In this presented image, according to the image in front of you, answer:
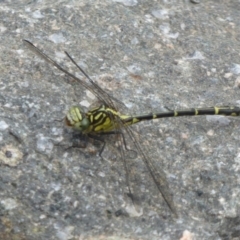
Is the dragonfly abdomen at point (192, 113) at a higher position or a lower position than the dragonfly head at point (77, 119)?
lower

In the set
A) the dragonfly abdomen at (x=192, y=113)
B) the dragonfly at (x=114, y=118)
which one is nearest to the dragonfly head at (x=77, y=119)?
the dragonfly at (x=114, y=118)

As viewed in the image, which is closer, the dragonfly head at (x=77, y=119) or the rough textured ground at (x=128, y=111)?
the rough textured ground at (x=128, y=111)

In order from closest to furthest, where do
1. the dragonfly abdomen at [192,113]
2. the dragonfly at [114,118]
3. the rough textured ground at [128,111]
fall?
the rough textured ground at [128,111] < the dragonfly at [114,118] < the dragonfly abdomen at [192,113]

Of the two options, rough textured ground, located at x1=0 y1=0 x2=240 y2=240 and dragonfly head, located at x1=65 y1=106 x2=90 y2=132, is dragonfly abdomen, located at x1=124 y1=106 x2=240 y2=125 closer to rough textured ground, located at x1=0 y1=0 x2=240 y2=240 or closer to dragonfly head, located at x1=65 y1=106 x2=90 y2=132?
rough textured ground, located at x1=0 y1=0 x2=240 y2=240

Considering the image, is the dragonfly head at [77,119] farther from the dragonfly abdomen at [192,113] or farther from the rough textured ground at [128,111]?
the dragonfly abdomen at [192,113]

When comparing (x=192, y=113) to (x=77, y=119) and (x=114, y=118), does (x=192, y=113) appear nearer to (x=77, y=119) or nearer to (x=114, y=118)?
(x=114, y=118)

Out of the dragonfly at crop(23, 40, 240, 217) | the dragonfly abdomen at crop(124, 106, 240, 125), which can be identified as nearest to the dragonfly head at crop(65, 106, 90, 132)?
the dragonfly at crop(23, 40, 240, 217)
